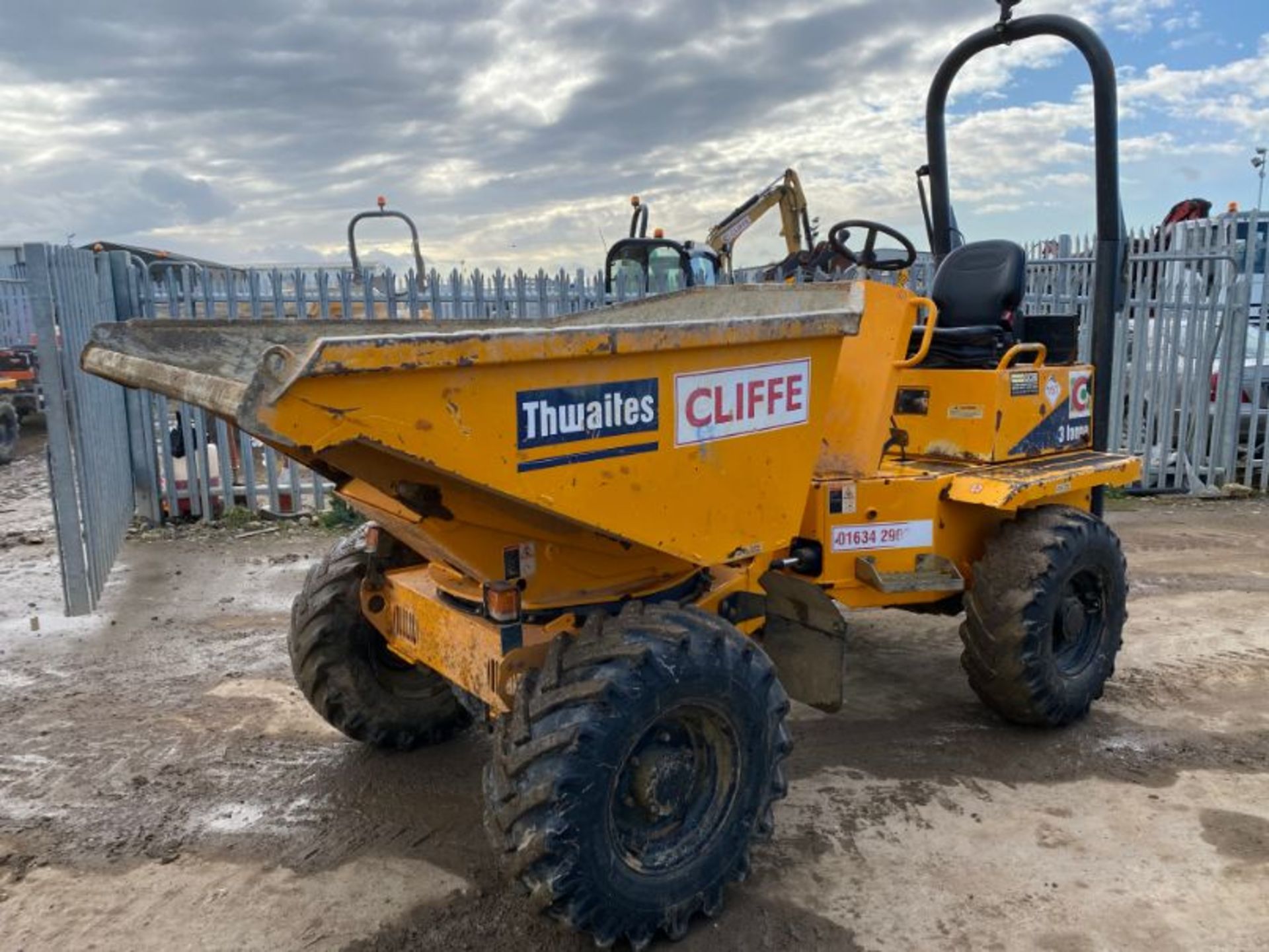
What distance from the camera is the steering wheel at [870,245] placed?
4.54 meters

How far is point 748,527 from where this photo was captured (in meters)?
3.02

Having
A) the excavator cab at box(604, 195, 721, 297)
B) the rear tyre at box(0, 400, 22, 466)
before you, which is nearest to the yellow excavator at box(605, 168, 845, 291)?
the excavator cab at box(604, 195, 721, 297)

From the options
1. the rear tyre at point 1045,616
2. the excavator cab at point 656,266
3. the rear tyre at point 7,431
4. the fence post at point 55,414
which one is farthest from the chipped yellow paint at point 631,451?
the rear tyre at point 7,431

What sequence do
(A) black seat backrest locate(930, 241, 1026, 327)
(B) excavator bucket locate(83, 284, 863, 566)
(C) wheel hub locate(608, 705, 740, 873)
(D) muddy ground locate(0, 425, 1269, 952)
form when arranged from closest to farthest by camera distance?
1. (B) excavator bucket locate(83, 284, 863, 566)
2. (C) wheel hub locate(608, 705, 740, 873)
3. (D) muddy ground locate(0, 425, 1269, 952)
4. (A) black seat backrest locate(930, 241, 1026, 327)

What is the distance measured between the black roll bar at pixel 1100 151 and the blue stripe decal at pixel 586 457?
2.71m

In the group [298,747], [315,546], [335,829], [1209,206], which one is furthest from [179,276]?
[1209,206]

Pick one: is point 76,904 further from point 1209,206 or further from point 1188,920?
point 1209,206

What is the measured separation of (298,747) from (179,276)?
5250mm

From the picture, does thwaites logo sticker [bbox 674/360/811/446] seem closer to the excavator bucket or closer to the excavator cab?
the excavator bucket

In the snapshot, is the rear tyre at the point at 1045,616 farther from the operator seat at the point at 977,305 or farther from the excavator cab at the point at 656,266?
the excavator cab at the point at 656,266

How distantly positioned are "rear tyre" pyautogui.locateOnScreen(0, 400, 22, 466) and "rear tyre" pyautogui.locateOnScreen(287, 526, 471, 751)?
991 centimetres

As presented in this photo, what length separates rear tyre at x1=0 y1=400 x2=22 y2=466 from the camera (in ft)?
38.1

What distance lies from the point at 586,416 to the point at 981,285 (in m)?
2.58

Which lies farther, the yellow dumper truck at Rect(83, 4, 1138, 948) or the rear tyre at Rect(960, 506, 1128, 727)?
the rear tyre at Rect(960, 506, 1128, 727)
